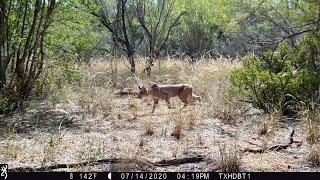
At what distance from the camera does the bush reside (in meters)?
6.16

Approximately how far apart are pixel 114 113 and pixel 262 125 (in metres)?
2.46

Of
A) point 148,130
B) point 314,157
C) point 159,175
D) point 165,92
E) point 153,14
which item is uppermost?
point 153,14

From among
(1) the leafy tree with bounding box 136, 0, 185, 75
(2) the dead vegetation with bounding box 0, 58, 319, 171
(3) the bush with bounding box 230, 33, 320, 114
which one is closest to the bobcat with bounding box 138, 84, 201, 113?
(2) the dead vegetation with bounding box 0, 58, 319, 171

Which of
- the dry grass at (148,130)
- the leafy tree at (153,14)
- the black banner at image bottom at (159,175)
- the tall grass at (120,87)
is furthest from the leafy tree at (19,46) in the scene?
the leafy tree at (153,14)

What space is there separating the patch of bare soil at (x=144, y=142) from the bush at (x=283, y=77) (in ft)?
1.23

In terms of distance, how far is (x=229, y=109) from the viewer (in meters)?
6.33

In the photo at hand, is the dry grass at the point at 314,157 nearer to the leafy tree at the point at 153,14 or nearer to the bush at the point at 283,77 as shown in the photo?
the bush at the point at 283,77

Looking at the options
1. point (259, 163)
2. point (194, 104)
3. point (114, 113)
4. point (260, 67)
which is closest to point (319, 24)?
point (260, 67)

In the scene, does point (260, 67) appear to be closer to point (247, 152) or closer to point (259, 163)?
point (247, 152)

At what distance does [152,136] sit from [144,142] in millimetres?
335

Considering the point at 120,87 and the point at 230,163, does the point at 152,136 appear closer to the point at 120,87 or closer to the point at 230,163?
the point at 230,163

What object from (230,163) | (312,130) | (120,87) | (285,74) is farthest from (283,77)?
(120,87)

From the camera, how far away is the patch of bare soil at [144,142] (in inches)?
158

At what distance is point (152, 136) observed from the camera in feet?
17.0
